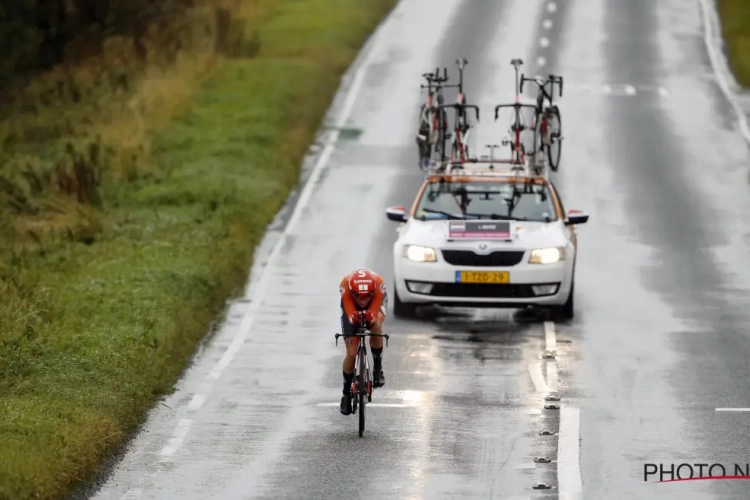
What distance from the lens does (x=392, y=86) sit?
4038 cm

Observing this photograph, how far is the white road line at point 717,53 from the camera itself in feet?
121

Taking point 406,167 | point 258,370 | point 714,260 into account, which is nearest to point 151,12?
point 406,167

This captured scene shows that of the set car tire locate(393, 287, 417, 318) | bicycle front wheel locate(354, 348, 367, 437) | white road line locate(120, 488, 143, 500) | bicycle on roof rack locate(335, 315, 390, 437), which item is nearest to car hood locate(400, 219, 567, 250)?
car tire locate(393, 287, 417, 318)

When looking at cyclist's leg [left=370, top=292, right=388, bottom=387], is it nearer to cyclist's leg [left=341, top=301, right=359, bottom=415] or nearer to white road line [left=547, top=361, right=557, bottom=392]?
cyclist's leg [left=341, top=301, right=359, bottom=415]

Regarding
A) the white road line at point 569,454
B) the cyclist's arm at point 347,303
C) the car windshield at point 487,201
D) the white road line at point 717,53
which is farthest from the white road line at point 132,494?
the white road line at point 717,53

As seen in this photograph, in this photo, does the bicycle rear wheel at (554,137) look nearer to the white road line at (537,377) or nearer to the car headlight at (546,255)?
the car headlight at (546,255)

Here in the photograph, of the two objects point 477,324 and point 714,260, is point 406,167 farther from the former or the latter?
point 477,324

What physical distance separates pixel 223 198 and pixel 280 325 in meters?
7.38

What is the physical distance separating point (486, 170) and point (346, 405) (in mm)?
7831

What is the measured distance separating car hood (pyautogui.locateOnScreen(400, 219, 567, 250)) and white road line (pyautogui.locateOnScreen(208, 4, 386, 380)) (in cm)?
227

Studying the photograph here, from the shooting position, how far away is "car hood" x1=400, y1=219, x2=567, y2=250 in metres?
19.6

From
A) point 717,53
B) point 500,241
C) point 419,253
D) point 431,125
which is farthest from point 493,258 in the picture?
point 717,53

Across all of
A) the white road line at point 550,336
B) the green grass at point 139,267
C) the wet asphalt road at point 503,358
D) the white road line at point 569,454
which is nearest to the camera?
the white road line at point 569,454

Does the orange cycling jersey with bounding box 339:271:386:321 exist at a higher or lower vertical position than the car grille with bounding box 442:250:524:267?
higher
